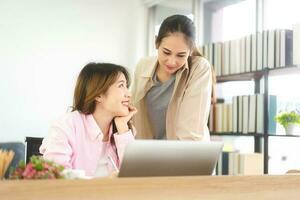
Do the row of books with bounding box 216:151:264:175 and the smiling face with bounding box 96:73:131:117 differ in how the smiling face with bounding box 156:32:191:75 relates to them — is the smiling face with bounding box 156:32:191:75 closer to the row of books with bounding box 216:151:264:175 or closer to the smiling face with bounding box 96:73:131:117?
the smiling face with bounding box 96:73:131:117

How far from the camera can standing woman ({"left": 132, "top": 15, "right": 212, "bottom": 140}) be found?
177 cm

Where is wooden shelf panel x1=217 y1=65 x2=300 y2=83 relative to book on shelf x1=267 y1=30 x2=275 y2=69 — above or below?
below

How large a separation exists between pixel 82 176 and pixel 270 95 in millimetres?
2453

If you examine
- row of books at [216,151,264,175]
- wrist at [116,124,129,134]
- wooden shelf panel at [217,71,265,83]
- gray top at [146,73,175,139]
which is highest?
wooden shelf panel at [217,71,265,83]

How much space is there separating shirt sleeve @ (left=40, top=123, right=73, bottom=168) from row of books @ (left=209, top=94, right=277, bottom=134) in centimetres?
187

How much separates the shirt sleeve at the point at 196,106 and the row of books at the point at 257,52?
1.16m

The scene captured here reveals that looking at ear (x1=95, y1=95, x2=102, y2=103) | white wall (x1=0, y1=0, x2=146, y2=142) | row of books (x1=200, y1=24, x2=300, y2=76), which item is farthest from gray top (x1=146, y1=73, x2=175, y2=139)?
white wall (x1=0, y1=0, x2=146, y2=142)

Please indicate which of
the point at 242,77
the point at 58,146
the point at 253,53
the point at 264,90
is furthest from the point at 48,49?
the point at 58,146

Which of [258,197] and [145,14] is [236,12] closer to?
[145,14]

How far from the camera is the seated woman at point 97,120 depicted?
4.86ft

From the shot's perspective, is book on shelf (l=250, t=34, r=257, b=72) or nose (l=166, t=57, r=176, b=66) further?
book on shelf (l=250, t=34, r=257, b=72)

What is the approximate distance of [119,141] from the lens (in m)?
1.55

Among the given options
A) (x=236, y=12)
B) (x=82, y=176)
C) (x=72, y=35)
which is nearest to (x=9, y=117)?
(x=72, y=35)

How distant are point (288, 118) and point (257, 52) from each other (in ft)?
1.82
